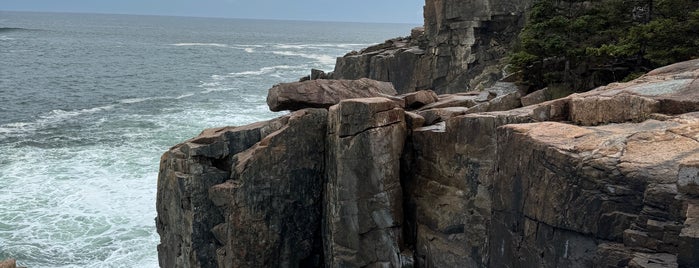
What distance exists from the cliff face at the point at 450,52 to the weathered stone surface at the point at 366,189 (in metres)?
22.8

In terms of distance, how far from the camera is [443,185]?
669 inches

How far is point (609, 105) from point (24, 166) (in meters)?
36.0

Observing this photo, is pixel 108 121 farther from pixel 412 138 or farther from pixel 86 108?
pixel 412 138

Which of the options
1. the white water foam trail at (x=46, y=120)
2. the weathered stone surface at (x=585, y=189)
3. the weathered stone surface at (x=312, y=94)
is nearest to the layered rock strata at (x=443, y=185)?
the weathered stone surface at (x=585, y=189)

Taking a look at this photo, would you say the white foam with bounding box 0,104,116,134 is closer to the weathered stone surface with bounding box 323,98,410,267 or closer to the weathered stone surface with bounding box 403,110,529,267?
the weathered stone surface with bounding box 323,98,410,267

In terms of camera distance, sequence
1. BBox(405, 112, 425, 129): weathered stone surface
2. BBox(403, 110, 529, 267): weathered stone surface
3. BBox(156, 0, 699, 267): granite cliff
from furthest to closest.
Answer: BBox(405, 112, 425, 129): weathered stone surface < BBox(403, 110, 529, 267): weathered stone surface < BBox(156, 0, 699, 267): granite cliff

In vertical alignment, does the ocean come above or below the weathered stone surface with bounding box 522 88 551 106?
below

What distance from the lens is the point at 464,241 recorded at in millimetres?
16203

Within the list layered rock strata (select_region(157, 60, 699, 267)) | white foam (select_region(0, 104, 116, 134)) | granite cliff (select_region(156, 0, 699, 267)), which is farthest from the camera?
white foam (select_region(0, 104, 116, 134))

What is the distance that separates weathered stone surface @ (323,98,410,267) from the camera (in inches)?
662

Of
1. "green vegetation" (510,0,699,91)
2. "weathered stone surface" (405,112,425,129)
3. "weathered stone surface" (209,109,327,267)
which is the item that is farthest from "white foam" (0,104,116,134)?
"green vegetation" (510,0,699,91)

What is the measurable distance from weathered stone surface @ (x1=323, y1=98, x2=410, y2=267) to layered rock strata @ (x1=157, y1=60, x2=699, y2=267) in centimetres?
4

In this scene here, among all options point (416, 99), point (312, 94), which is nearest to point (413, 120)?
point (416, 99)

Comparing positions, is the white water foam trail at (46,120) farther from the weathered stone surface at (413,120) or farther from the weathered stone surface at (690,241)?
the weathered stone surface at (690,241)
